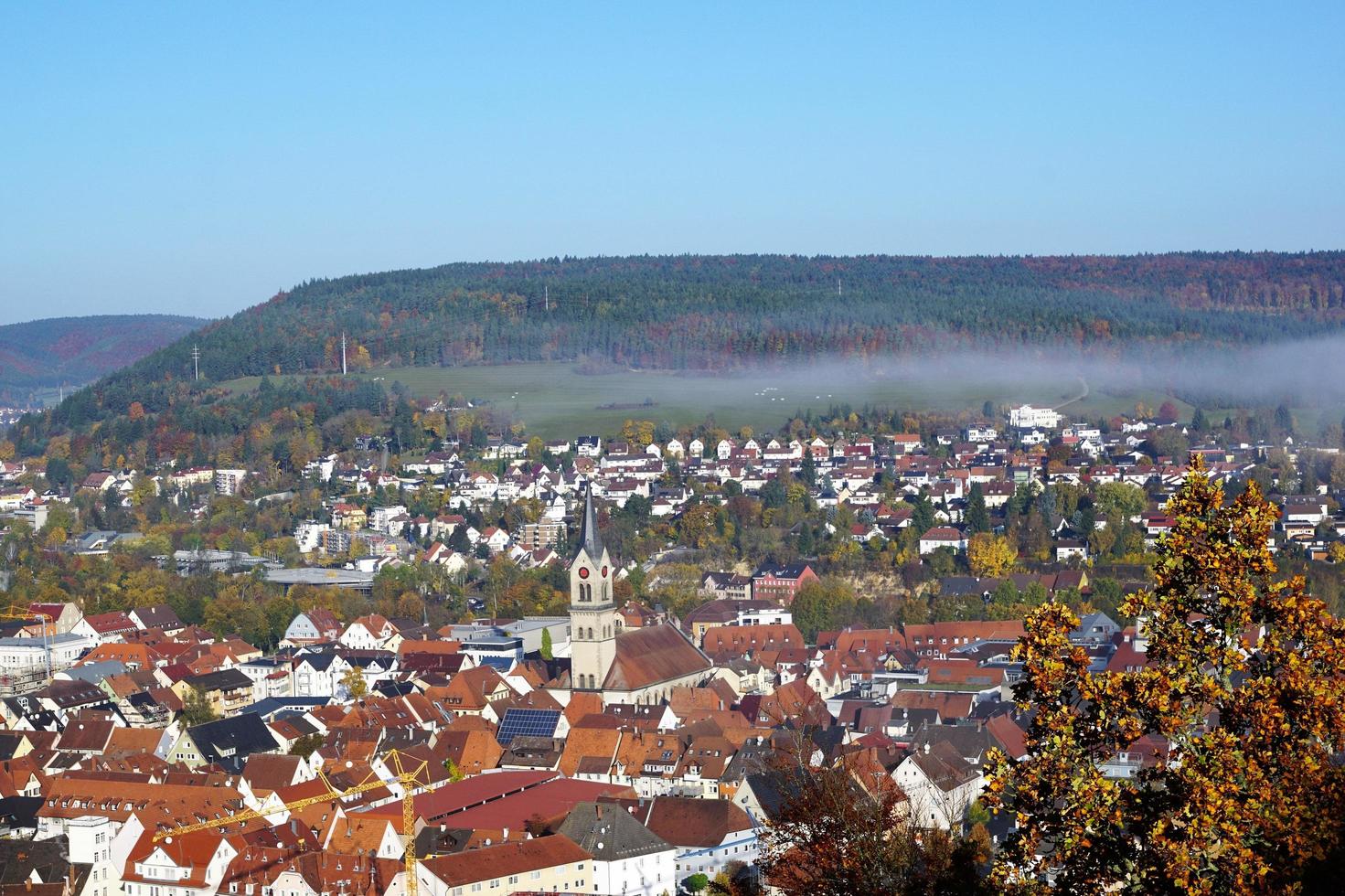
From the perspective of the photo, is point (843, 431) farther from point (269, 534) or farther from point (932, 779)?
point (932, 779)

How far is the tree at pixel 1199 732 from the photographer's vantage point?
33.4ft

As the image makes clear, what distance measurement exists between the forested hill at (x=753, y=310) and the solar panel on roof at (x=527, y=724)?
3489 inches

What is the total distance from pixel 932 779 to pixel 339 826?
10.6 m

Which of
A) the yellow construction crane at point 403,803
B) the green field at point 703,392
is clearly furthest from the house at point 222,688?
the green field at point 703,392

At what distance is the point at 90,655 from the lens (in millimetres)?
59125

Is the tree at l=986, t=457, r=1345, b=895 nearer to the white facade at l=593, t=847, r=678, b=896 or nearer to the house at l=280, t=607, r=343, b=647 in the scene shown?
the white facade at l=593, t=847, r=678, b=896

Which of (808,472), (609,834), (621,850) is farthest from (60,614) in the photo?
(621,850)

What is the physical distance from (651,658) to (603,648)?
205 cm

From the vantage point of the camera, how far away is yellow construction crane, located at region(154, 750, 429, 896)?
29969 millimetres

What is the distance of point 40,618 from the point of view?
211 feet

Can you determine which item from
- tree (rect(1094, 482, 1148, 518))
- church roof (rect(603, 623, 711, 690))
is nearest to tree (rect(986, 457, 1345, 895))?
church roof (rect(603, 623, 711, 690))

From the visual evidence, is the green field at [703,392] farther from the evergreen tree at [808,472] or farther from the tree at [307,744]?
the tree at [307,744]

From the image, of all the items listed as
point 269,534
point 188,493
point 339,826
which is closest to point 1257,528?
point 339,826

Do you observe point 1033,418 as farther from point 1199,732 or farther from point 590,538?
point 1199,732
